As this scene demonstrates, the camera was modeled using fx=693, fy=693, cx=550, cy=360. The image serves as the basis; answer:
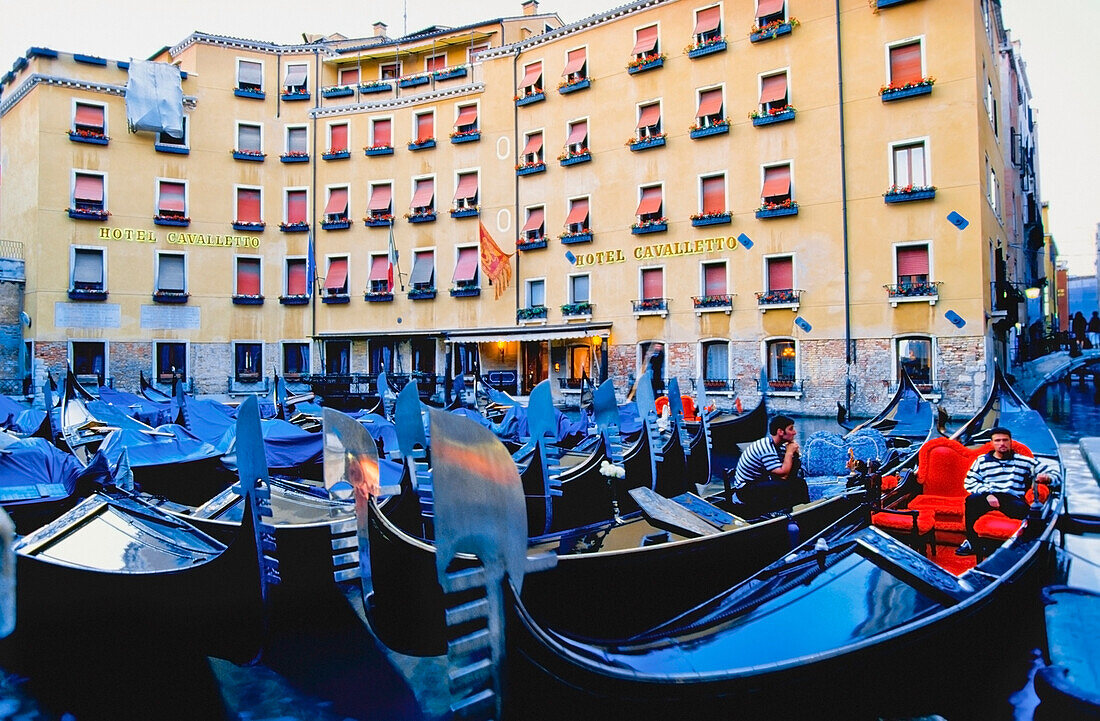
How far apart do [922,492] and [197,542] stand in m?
4.25

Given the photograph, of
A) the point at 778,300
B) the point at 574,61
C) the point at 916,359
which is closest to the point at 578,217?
the point at 574,61

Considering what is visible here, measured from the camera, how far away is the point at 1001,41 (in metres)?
16.4

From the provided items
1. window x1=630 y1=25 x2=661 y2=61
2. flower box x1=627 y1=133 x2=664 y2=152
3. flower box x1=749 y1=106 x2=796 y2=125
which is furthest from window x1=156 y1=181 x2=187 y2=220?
flower box x1=749 y1=106 x2=796 y2=125

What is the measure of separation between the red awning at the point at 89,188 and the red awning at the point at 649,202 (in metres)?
12.6

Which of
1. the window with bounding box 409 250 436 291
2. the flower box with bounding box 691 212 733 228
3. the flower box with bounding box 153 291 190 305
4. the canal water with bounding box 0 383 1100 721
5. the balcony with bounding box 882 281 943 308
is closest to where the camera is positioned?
the canal water with bounding box 0 383 1100 721

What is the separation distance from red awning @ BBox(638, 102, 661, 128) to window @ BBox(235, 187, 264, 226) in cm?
977

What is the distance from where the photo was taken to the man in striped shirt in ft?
11.5

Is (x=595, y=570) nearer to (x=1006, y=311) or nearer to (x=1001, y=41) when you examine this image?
(x=1006, y=311)

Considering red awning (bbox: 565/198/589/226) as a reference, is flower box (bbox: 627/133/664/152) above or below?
above

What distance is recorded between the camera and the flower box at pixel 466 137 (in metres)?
16.5

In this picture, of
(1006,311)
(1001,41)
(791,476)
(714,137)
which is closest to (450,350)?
(714,137)

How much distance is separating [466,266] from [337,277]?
3503 mm

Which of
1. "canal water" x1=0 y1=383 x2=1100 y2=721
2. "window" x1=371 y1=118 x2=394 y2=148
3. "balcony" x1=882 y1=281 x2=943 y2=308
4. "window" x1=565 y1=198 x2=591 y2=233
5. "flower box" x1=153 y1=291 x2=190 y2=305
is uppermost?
"window" x1=371 y1=118 x2=394 y2=148

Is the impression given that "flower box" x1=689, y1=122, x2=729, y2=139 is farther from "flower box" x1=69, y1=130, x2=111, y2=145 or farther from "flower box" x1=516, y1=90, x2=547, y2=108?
"flower box" x1=69, y1=130, x2=111, y2=145
